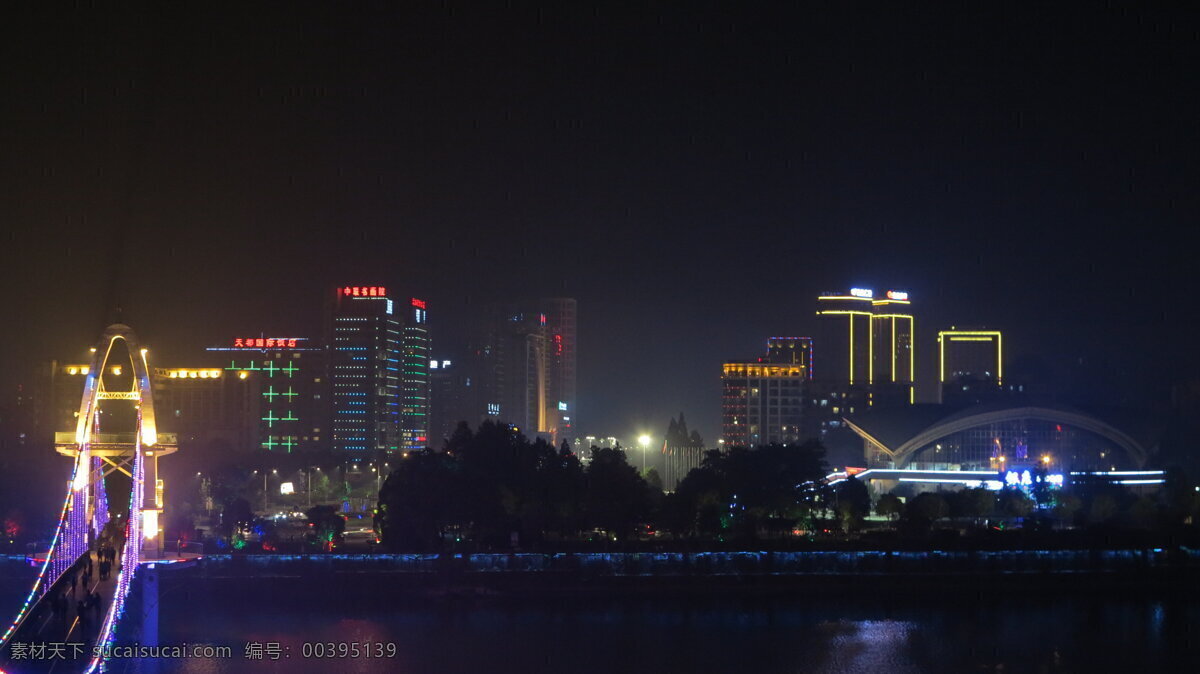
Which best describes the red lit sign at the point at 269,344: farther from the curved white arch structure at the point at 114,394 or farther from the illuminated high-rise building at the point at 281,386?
A: the curved white arch structure at the point at 114,394

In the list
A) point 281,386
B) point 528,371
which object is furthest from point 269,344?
point 528,371

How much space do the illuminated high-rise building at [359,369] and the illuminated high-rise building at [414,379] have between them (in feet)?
6.00

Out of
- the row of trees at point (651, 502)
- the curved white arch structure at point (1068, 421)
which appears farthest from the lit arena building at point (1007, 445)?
the row of trees at point (651, 502)

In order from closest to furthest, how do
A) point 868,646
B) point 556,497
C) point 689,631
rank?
point 868,646 → point 689,631 → point 556,497

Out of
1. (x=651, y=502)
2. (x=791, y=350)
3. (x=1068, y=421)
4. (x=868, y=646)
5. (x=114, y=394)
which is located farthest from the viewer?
(x=791, y=350)

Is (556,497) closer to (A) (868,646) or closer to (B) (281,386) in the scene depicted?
(A) (868,646)

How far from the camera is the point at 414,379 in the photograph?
70188mm

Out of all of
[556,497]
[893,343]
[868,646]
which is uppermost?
[893,343]

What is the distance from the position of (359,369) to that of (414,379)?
14.8 feet

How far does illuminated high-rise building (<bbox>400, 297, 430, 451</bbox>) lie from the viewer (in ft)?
226

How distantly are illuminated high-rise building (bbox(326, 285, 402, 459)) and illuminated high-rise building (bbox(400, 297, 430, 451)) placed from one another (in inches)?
72.0

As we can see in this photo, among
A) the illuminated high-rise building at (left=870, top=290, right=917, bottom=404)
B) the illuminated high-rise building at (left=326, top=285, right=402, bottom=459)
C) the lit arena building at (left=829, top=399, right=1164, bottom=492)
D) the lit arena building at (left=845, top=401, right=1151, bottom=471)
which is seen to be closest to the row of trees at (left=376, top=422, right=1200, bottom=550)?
the lit arena building at (left=829, top=399, right=1164, bottom=492)

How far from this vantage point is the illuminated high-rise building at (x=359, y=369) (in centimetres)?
6594

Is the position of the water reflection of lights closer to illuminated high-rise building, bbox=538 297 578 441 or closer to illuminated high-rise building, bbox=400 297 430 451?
illuminated high-rise building, bbox=400 297 430 451
